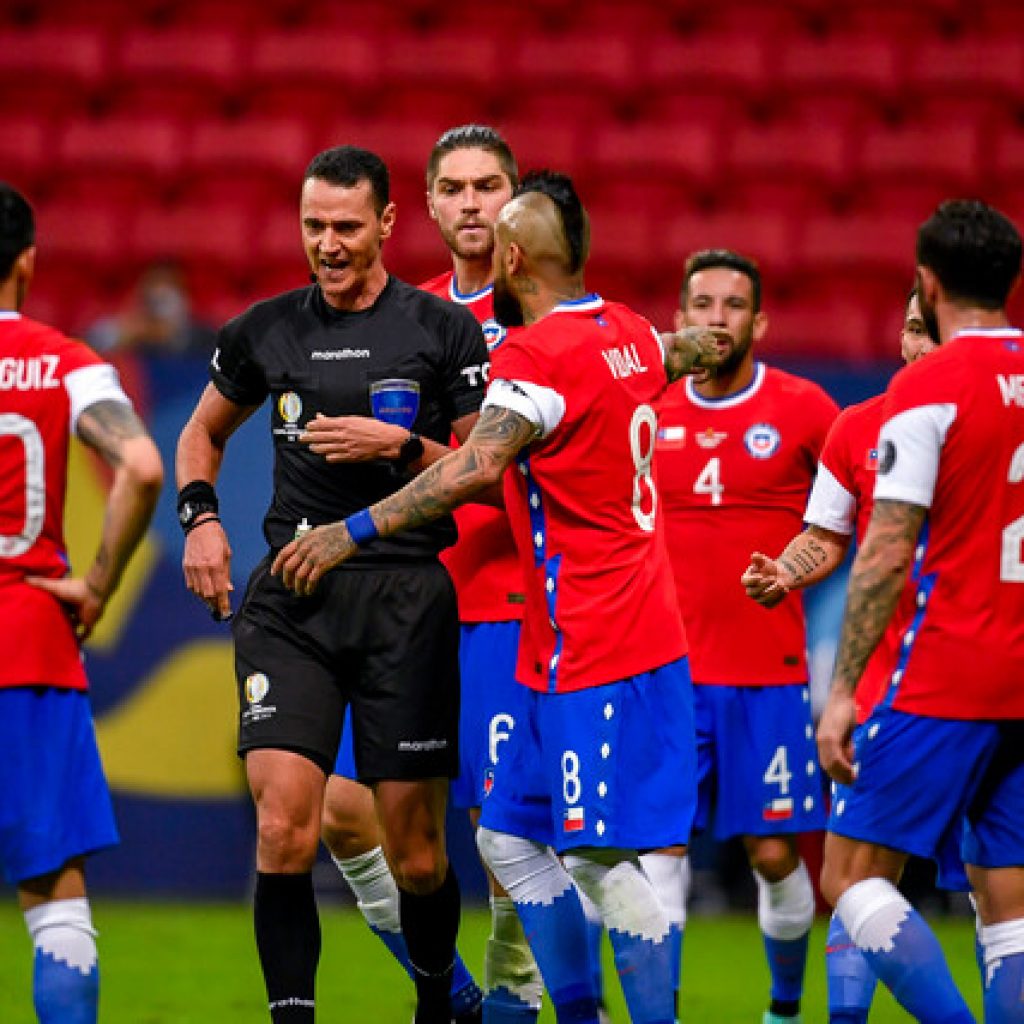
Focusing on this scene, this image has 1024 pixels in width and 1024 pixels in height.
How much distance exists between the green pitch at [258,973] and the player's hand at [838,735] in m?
2.67

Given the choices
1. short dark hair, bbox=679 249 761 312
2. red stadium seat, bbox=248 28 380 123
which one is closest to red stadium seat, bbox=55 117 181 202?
red stadium seat, bbox=248 28 380 123

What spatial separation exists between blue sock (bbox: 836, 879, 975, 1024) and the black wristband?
213cm

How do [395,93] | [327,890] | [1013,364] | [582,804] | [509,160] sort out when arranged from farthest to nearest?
1. [395,93]
2. [327,890]
3. [509,160]
4. [582,804]
5. [1013,364]

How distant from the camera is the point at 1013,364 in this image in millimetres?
4641

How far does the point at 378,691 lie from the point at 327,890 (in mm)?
4405

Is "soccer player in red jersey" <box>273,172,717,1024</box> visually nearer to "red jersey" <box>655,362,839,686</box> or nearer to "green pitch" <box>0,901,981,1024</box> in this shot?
"red jersey" <box>655,362,839,686</box>

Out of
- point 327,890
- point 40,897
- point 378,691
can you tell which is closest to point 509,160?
point 378,691

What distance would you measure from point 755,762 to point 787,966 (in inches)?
27.1

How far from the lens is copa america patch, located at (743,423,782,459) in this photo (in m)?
7.09

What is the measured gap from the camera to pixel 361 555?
5633mm

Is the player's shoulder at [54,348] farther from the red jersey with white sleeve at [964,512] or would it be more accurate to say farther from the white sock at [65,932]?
the red jersey with white sleeve at [964,512]

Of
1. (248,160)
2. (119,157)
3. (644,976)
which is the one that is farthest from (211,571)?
(119,157)

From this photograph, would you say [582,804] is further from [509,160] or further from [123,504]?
[509,160]

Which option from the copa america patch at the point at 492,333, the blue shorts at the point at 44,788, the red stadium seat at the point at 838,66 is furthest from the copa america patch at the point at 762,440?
the red stadium seat at the point at 838,66
